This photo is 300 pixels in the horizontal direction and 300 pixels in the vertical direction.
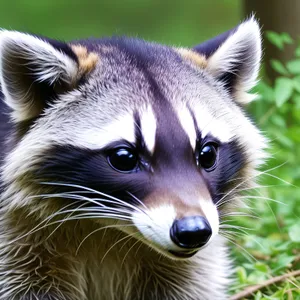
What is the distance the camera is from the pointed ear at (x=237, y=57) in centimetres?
593

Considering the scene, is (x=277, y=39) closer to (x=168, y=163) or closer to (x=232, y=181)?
(x=232, y=181)

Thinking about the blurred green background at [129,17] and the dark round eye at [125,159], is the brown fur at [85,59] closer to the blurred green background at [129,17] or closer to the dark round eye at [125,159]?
the dark round eye at [125,159]

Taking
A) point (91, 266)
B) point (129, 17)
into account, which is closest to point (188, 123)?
point (91, 266)

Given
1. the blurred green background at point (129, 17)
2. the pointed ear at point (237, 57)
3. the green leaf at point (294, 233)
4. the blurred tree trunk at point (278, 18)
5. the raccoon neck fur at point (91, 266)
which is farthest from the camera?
the blurred green background at point (129, 17)

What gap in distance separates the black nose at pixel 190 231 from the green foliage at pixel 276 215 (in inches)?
49.5

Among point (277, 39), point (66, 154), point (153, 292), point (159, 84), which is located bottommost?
point (153, 292)

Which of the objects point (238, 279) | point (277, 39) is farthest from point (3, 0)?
point (238, 279)

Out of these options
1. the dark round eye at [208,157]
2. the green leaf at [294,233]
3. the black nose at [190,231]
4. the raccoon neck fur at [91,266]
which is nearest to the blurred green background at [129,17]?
the green leaf at [294,233]

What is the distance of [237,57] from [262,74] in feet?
12.7

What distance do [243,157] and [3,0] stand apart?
1223 cm

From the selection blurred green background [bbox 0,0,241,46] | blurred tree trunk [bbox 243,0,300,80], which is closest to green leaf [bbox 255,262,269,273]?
blurred tree trunk [bbox 243,0,300,80]

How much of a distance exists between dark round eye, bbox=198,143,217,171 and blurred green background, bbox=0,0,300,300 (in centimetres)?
42

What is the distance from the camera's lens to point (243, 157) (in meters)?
5.78

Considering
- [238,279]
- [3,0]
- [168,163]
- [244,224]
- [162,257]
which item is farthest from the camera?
[3,0]
